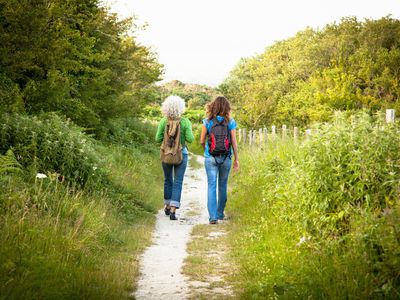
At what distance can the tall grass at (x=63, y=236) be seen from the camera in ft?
15.3

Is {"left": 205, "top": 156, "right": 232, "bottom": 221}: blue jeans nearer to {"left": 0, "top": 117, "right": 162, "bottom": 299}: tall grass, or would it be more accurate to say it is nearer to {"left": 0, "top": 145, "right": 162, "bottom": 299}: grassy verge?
{"left": 0, "top": 117, "right": 162, "bottom": 299}: tall grass

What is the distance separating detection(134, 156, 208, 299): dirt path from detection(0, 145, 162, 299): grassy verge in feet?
0.57

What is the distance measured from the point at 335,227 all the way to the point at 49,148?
16.8ft

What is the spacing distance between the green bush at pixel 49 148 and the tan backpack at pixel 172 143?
1.36 meters

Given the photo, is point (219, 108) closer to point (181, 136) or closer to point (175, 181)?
point (181, 136)

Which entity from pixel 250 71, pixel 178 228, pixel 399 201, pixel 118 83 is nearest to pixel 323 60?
pixel 250 71

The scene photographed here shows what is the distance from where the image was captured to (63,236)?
5.75 m

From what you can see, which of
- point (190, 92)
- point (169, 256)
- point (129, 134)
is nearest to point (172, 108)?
point (169, 256)

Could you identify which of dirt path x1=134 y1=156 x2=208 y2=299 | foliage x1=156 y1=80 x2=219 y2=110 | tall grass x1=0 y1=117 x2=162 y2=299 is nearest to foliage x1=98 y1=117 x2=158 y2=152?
dirt path x1=134 y1=156 x2=208 y2=299

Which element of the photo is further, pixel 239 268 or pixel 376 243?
pixel 239 268

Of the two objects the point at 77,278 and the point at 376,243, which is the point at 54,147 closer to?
the point at 77,278

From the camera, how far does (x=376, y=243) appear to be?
4566 mm

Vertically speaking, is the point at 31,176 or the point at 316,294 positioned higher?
the point at 31,176

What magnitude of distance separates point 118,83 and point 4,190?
13470 millimetres
